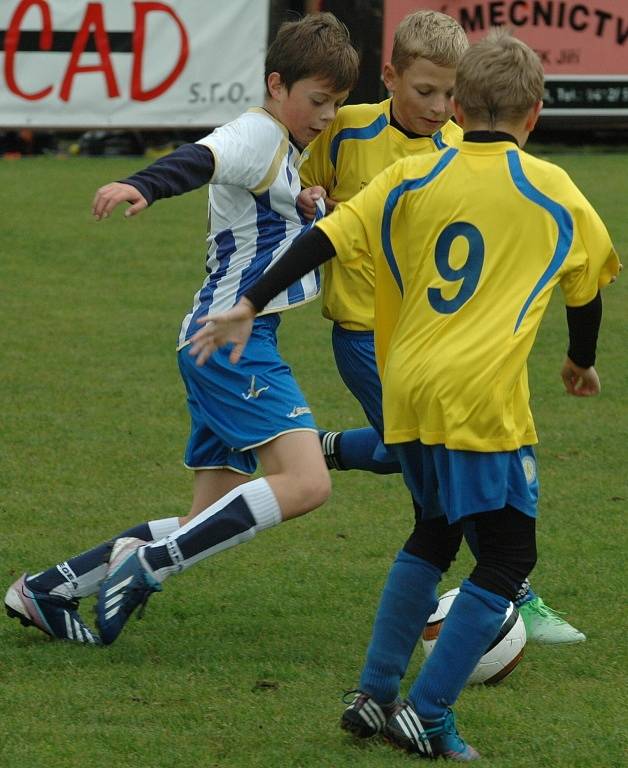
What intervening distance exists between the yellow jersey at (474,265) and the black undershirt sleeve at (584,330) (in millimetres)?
42

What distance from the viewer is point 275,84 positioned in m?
4.17

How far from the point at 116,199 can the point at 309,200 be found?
2.71ft

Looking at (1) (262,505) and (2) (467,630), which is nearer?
(2) (467,630)

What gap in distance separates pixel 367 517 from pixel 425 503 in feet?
7.06

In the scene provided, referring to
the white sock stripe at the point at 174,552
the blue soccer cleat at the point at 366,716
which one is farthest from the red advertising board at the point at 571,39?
the blue soccer cleat at the point at 366,716

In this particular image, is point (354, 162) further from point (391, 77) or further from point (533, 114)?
point (533, 114)

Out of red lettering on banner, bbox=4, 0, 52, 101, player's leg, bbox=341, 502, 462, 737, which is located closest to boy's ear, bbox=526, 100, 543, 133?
player's leg, bbox=341, 502, 462, 737

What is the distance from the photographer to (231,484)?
14.4 ft

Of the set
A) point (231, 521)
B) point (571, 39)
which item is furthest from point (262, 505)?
point (571, 39)

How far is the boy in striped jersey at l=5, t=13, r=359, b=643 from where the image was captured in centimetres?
403

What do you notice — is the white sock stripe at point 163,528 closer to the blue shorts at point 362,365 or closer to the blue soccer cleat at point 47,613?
the blue soccer cleat at point 47,613

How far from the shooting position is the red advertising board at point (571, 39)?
54.6 ft

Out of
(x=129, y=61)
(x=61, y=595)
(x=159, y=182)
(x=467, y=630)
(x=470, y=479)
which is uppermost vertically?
(x=159, y=182)

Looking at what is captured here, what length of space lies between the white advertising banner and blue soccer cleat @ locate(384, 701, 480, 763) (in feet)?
39.4
